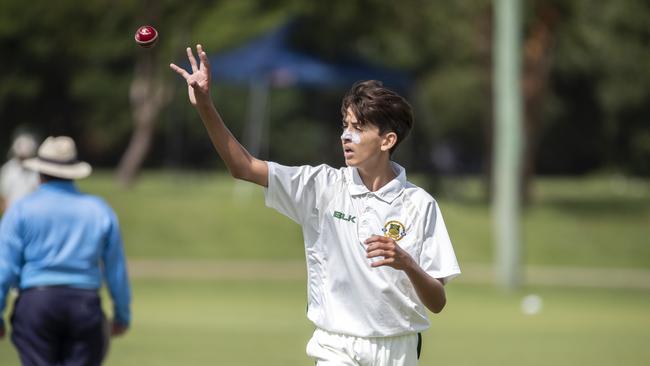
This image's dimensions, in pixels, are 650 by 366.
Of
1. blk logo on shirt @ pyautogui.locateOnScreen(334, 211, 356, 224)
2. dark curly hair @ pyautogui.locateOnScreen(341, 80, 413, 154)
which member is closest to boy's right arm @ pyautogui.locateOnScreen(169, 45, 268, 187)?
blk logo on shirt @ pyautogui.locateOnScreen(334, 211, 356, 224)

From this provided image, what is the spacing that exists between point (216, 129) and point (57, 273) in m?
2.21

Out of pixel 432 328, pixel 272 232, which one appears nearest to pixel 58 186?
pixel 432 328

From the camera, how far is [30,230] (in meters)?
7.36

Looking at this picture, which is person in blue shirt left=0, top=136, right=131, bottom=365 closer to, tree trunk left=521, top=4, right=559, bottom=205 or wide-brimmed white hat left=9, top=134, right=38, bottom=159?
wide-brimmed white hat left=9, top=134, right=38, bottom=159

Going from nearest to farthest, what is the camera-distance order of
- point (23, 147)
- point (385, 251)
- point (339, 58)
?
1. point (385, 251)
2. point (23, 147)
3. point (339, 58)

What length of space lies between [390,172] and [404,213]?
22 centimetres

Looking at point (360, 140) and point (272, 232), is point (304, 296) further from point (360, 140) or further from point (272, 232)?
point (360, 140)

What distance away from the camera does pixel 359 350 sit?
5723 millimetres

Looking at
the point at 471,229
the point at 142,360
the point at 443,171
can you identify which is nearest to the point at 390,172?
the point at 142,360

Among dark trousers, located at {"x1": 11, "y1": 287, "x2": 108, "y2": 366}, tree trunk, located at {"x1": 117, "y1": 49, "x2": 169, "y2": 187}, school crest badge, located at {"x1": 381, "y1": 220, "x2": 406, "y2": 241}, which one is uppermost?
tree trunk, located at {"x1": 117, "y1": 49, "x2": 169, "y2": 187}

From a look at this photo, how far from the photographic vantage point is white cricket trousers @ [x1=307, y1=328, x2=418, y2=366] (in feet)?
18.8

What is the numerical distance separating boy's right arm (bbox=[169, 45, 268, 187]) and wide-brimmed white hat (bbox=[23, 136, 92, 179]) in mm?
2095

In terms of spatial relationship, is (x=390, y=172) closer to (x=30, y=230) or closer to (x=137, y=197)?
(x=30, y=230)

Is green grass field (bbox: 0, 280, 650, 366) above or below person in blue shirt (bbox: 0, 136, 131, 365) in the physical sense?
below
